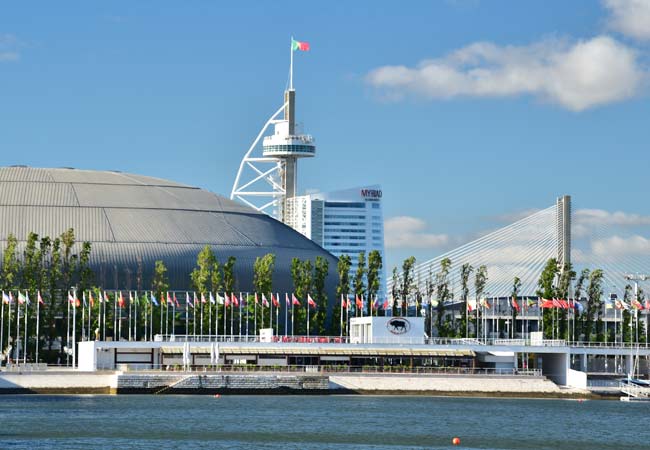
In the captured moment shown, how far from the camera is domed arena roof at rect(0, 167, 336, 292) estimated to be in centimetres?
17312

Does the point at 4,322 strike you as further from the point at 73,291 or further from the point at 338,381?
the point at 338,381

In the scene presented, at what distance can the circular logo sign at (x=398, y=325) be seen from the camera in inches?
5600

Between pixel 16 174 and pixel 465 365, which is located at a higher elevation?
pixel 16 174

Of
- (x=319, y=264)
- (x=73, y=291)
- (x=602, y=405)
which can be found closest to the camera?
(x=602, y=405)

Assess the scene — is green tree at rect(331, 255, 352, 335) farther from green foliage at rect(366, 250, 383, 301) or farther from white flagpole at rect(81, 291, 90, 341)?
white flagpole at rect(81, 291, 90, 341)

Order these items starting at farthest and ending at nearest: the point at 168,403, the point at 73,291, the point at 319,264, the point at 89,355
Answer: the point at 319,264 → the point at 73,291 → the point at 89,355 → the point at 168,403

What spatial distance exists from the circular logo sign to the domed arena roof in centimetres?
3364

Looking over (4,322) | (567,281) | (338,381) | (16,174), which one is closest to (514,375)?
(338,381)

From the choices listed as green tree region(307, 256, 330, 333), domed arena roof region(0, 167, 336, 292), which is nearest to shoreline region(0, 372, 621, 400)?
green tree region(307, 256, 330, 333)

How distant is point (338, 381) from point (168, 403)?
65.1 feet

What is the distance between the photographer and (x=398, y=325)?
14238 cm

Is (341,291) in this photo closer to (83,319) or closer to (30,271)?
(83,319)

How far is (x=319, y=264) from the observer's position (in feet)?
539

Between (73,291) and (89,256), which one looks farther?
(89,256)
